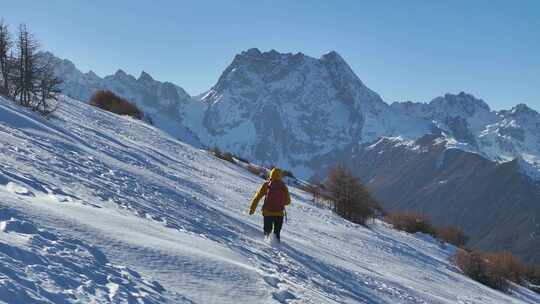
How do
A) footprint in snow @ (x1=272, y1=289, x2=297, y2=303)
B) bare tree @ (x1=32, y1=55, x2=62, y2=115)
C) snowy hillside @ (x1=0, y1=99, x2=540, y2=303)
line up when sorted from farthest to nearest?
bare tree @ (x1=32, y1=55, x2=62, y2=115) → footprint in snow @ (x1=272, y1=289, x2=297, y2=303) → snowy hillside @ (x1=0, y1=99, x2=540, y2=303)

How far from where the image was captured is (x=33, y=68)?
86.0 feet

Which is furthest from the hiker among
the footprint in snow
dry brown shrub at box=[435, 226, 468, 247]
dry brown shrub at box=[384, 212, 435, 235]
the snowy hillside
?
dry brown shrub at box=[435, 226, 468, 247]

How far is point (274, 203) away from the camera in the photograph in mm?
14289

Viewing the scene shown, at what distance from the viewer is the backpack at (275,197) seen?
46.6 ft

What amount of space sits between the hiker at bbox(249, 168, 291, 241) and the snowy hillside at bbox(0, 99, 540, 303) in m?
0.51

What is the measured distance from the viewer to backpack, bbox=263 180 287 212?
46.6 feet

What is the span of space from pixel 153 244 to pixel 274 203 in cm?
610

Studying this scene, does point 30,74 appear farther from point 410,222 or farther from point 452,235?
point 452,235

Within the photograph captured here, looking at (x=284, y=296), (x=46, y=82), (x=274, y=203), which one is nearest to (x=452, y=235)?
(x=46, y=82)

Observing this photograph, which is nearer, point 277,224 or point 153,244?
point 153,244

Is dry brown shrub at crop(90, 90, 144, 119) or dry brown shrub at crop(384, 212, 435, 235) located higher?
dry brown shrub at crop(90, 90, 144, 119)

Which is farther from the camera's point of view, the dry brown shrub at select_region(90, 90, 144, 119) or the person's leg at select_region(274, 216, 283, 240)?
the dry brown shrub at select_region(90, 90, 144, 119)

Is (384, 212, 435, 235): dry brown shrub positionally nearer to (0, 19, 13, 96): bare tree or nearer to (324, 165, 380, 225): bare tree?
(324, 165, 380, 225): bare tree

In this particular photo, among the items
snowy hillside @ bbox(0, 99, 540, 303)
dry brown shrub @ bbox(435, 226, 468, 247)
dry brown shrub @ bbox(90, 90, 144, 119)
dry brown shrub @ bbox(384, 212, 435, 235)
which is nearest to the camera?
snowy hillside @ bbox(0, 99, 540, 303)
